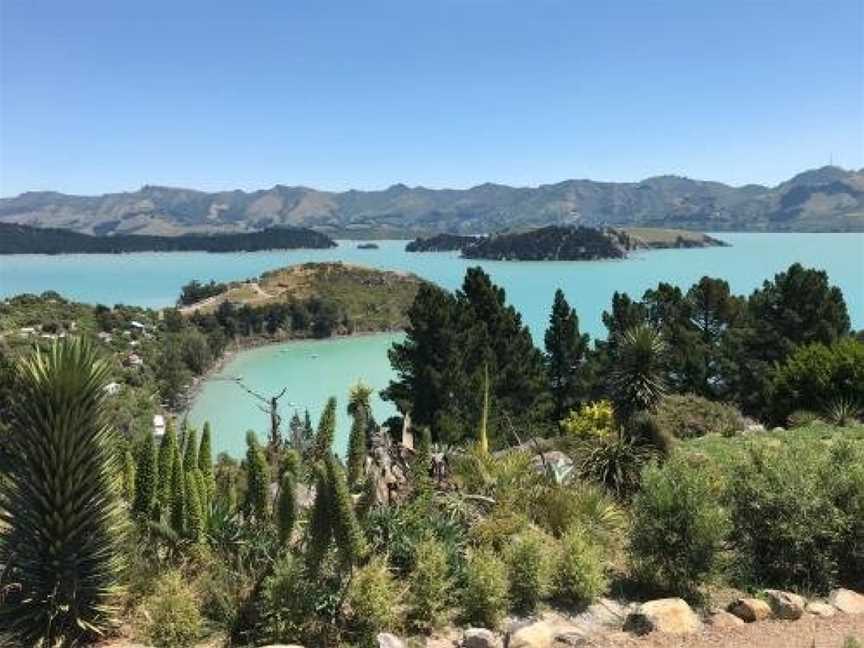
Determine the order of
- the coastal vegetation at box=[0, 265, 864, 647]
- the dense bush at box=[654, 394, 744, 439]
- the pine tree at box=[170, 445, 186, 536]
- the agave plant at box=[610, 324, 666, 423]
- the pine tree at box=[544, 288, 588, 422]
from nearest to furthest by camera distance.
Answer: the coastal vegetation at box=[0, 265, 864, 647] → the pine tree at box=[170, 445, 186, 536] → the agave plant at box=[610, 324, 666, 423] → the dense bush at box=[654, 394, 744, 439] → the pine tree at box=[544, 288, 588, 422]

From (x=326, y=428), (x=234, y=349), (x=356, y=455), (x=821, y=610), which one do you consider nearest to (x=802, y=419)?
(x=821, y=610)

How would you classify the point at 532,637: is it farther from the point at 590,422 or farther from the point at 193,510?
the point at 590,422

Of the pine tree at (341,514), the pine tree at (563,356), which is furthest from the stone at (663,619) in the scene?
the pine tree at (563,356)

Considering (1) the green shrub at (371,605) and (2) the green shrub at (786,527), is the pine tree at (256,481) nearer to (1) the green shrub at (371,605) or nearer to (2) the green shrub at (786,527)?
(1) the green shrub at (371,605)

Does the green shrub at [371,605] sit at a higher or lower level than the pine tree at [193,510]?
lower

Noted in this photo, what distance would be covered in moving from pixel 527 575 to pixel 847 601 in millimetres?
3955

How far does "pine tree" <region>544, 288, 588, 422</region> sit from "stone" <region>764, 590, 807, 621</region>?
1376 inches

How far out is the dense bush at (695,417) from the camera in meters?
27.8

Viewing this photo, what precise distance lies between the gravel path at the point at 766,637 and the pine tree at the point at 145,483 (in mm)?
5180

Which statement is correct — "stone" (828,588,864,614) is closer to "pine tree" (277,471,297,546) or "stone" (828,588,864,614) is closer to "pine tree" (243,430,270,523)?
"pine tree" (277,471,297,546)

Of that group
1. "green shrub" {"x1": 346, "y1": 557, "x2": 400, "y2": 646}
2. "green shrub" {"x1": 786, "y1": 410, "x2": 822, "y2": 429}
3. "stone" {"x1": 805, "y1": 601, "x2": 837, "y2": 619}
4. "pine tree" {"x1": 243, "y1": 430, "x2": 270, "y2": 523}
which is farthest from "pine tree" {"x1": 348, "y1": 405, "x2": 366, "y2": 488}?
"green shrub" {"x1": 786, "y1": 410, "x2": 822, "y2": 429}

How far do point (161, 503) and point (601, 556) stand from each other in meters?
5.54

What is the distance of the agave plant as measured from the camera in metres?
17.9

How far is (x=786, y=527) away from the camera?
30.4 feet
